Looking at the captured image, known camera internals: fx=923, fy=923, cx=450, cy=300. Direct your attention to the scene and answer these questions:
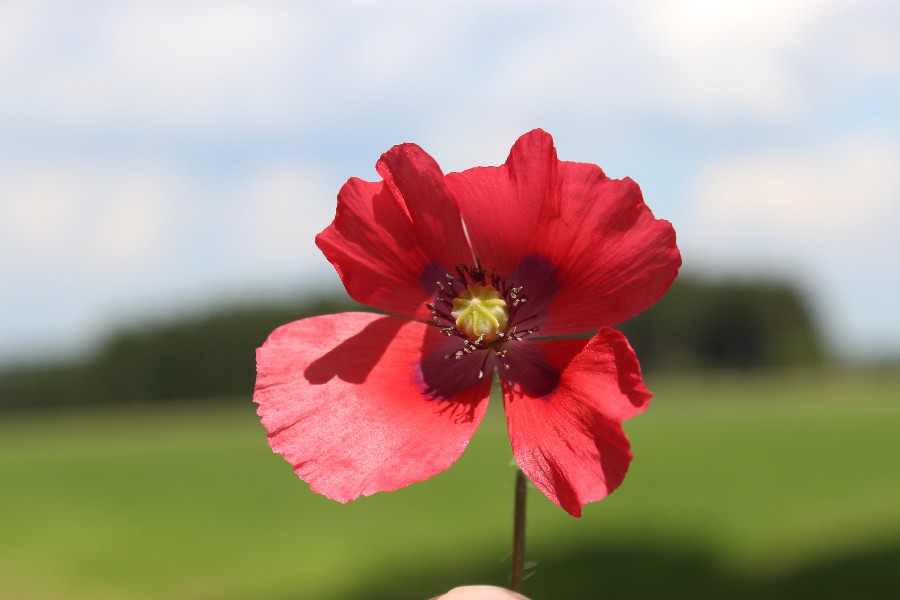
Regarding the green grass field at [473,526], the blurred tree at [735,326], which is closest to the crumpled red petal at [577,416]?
the green grass field at [473,526]

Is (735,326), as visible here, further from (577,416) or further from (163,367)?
(577,416)

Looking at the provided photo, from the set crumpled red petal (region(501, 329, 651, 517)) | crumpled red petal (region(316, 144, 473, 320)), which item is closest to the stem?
crumpled red petal (region(501, 329, 651, 517))

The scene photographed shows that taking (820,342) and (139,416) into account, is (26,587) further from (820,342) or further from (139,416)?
(820,342)

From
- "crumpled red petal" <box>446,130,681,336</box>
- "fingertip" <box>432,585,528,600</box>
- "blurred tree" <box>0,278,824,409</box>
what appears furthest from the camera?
"blurred tree" <box>0,278,824,409</box>

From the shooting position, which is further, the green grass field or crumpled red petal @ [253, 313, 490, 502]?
the green grass field

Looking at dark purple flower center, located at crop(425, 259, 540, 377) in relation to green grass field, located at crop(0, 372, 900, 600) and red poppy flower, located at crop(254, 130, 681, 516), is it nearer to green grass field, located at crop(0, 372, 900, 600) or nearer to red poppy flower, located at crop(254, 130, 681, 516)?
red poppy flower, located at crop(254, 130, 681, 516)

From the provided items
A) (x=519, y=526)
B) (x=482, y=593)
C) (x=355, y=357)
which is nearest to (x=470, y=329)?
(x=355, y=357)

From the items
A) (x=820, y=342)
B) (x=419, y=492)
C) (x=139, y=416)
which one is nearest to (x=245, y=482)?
(x=419, y=492)

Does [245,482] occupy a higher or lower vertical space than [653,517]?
higher

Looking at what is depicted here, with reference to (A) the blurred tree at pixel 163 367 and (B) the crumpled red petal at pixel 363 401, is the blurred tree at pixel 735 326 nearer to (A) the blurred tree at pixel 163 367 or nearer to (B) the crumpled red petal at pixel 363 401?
(A) the blurred tree at pixel 163 367

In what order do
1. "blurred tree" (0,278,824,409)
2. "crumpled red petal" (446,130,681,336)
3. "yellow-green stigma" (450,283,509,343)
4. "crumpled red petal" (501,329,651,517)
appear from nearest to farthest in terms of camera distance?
"crumpled red petal" (501,329,651,517)
"crumpled red petal" (446,130,681,336)
"yellow-green stigma" (450,283,509,343)
"blurred tree" (0,278,824,409)
